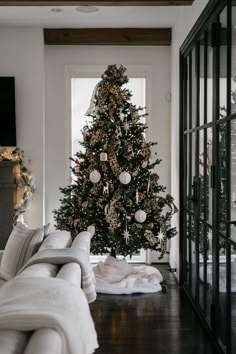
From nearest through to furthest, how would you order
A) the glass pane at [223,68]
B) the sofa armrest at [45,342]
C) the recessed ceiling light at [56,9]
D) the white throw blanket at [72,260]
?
the sofa armrest at [45,342] → the white throw blanket at [72,260] → the glass pane at [223,68] → the recessed ceiling light at [56,9]

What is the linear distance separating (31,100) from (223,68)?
3338mm

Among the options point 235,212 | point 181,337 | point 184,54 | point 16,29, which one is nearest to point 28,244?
point 181,337

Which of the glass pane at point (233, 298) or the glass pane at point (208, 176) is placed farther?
the glass pane at point (208, 176)

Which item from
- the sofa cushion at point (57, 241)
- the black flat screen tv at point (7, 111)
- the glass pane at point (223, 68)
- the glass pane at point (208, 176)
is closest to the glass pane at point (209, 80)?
the glass pane at point (208, 176)

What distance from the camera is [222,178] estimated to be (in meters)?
3.43

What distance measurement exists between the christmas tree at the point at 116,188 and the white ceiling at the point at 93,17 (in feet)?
2.41

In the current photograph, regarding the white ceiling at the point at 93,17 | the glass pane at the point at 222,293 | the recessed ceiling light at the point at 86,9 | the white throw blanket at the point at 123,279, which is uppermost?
the white ceiling at the point at 93,17

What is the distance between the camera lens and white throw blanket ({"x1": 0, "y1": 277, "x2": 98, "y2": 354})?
5.35ft

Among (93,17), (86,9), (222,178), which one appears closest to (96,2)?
(86,9)

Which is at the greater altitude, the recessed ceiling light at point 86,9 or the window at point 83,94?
the recessed ceiling light at point 86,9

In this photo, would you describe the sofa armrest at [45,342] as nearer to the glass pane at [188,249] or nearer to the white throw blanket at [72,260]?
the white throw blanket at [72,260]

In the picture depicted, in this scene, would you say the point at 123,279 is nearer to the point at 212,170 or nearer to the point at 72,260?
the point at 212,170

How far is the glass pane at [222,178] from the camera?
3.36 meters

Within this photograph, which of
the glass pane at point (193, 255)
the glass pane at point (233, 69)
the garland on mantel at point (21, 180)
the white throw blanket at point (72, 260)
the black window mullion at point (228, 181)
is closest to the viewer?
the white throw blanket at point (72, 260)
